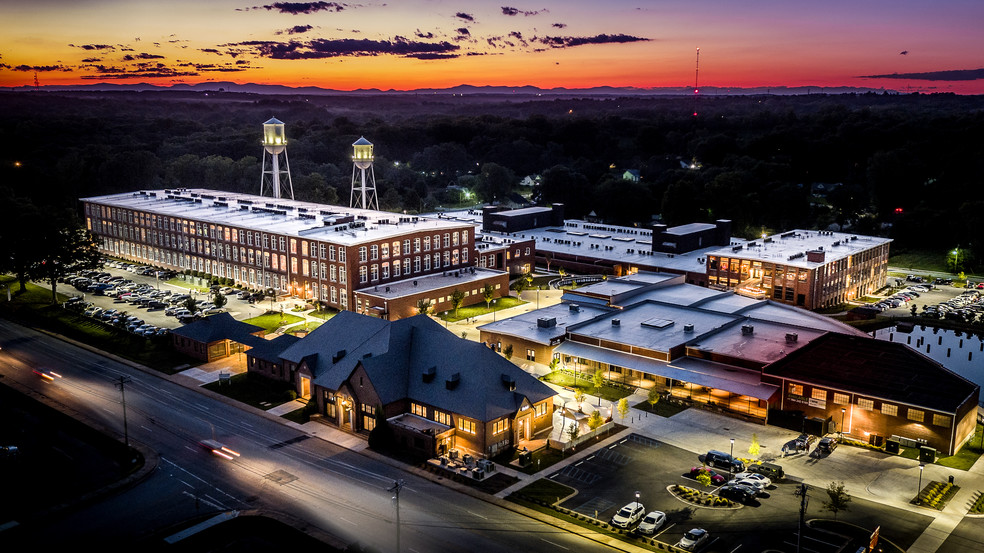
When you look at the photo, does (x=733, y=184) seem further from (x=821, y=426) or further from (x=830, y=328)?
(x=821, y=426)

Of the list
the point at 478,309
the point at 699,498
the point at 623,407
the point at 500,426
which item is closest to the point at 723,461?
the point at 699,498

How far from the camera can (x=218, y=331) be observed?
76.1 m

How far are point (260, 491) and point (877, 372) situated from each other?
154 ft

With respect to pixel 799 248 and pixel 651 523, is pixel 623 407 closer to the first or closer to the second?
pixel 651 523

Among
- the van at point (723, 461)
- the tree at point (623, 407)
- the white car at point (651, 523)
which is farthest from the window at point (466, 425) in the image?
the van at point (723, 461)

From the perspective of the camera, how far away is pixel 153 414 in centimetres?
6153

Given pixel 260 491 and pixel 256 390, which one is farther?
pixel 256 390

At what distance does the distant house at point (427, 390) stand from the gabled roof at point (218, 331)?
13322 millimetres

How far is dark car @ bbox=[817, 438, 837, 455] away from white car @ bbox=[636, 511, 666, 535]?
55.5ft

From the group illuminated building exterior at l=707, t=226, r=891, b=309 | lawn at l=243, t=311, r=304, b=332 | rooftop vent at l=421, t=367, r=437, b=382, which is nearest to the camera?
rooftop vent at l=421, t=367, r=437, b=382

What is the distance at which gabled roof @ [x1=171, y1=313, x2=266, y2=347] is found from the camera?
7475 cm

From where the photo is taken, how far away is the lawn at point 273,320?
86.8 m

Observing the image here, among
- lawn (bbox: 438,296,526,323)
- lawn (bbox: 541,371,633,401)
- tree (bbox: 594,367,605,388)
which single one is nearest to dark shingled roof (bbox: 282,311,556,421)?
tree (bbox: 594,367,605,388)

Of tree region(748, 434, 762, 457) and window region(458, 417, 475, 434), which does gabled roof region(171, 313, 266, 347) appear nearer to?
window region(458, 417, 475, 434)
